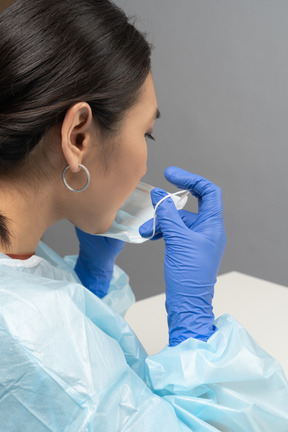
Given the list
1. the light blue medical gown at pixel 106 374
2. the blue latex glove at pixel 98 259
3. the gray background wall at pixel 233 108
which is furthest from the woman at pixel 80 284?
the gray background wall at pixel 233 108

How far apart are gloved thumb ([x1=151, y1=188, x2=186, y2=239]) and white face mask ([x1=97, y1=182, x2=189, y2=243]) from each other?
0.05 metres

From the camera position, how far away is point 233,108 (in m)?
2.19

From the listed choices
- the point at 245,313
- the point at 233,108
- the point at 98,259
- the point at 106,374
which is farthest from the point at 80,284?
the point at 233,108

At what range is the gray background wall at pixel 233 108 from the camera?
2061mm

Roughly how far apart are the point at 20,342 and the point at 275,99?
172 cm

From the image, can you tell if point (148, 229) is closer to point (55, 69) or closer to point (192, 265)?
point (192, 265)

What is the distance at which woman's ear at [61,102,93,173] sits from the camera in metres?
0.78

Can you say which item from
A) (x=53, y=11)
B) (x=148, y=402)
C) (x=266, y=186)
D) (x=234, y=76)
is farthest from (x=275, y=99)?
(x=148, y=402)

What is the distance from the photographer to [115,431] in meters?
0.65

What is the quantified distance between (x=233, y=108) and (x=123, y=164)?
1.41 m

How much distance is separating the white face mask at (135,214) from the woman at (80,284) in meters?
0.06

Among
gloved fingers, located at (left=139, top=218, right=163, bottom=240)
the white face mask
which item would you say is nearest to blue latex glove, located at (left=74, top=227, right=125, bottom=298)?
the white face mask

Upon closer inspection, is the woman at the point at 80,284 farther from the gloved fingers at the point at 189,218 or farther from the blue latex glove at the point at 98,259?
the blue latex glove at the point at 98,259

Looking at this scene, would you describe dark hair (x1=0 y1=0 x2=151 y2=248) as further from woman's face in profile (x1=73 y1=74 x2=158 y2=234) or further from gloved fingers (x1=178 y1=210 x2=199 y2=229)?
gloved fingers (x1=178 y1=210 x2=199 y2=229)
